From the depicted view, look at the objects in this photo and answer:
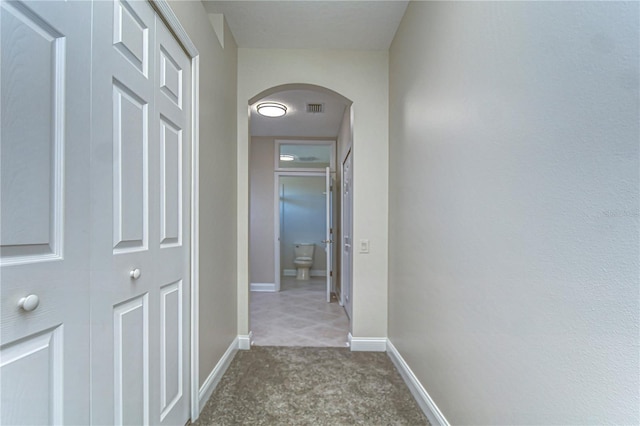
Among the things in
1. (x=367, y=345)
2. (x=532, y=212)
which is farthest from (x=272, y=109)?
(x=532, y=212)

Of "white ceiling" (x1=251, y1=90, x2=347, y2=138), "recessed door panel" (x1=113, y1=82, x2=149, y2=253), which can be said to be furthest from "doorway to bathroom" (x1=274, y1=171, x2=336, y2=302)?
"recessed door panel" (x1=113, y1=82, x2=149, y2=253)

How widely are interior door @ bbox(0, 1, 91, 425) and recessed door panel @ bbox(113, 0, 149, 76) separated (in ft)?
0.52

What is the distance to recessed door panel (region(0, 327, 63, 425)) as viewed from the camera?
2.31 feet

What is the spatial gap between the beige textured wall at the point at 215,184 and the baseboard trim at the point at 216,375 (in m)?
0.04

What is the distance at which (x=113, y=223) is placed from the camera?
3.52ft

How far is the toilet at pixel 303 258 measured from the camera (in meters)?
6.45

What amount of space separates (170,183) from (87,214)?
0.58 m

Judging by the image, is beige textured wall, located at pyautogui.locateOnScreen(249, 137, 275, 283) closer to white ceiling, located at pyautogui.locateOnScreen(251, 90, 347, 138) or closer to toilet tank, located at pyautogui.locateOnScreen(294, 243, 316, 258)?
white ceiling, located at pyautogui.locateOnScreen(251, 90, 347, 138)

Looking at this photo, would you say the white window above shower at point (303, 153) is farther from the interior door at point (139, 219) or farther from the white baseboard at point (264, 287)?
the interior door at point (139, 219)

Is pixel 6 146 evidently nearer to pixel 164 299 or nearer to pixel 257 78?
pixel 164 299

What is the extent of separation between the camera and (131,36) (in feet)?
3.83

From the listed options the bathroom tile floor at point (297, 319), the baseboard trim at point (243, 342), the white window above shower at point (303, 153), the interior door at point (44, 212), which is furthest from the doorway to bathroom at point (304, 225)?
the interior door at point (44, 212)

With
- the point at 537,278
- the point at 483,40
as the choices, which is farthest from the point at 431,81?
the point at 537,278

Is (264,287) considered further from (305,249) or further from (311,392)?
(311,392)
